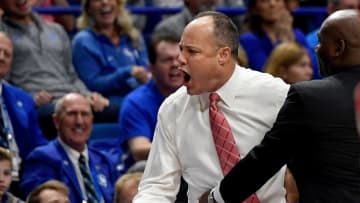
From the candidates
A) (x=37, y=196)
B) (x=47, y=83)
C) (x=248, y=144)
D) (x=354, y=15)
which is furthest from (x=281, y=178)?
(x=47, y=83)

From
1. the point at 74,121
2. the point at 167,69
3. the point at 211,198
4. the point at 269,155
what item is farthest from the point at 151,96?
the point at 269,155

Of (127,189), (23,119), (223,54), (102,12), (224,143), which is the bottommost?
(127,189)

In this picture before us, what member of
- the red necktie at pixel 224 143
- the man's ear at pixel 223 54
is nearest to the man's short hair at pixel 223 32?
the man's ear at pixel 223 54

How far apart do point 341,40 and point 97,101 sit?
370 centimetres

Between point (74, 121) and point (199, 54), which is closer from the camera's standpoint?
point (199, 54)

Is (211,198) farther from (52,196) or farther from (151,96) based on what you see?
(151,96)

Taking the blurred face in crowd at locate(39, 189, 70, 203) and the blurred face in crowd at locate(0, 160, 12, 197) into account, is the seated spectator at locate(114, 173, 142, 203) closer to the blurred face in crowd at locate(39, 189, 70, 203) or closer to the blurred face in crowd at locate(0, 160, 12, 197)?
the blurred face in crowd at locate(39, 189, 70, 203)

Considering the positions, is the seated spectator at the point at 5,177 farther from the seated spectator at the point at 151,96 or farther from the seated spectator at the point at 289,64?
the seated spectator at the point at 289,64

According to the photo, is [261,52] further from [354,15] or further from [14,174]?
[354,15]

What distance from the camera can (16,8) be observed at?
7.35 metres

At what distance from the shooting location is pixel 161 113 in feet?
14.7

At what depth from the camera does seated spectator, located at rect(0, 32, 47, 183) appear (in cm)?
677

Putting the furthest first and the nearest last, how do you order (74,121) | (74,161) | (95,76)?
1. (95,76)
2. (74,121)
3. (74,161)

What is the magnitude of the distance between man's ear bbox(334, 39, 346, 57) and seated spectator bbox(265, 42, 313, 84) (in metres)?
3.39
